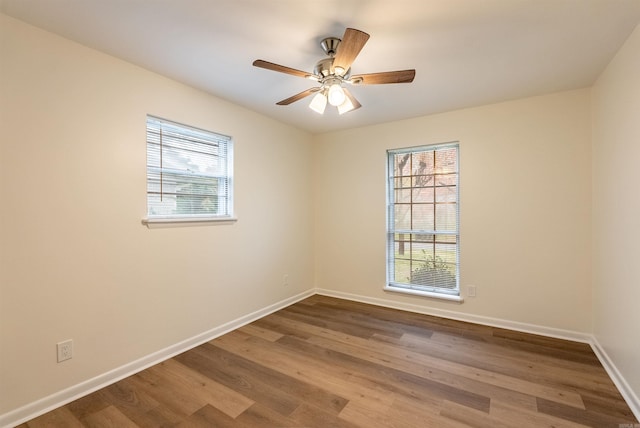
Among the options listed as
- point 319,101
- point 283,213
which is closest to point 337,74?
point 319,101

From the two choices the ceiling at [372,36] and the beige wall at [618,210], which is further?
the beige wall at [618,210]

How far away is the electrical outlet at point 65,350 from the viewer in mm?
1909

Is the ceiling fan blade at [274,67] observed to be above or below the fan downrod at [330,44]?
below

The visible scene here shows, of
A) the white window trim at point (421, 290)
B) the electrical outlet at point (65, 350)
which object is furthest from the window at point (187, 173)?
the white window trim at point (421, 290)

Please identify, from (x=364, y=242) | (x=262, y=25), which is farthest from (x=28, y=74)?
(x=364, y=242)

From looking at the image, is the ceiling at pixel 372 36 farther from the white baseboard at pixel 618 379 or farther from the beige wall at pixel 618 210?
the white baseboard at pixel 618 379

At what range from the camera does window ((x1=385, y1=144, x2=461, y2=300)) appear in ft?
11.2

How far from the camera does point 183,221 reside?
2.62 m

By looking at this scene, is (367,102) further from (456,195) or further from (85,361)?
(85,361)

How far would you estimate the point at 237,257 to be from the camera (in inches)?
124

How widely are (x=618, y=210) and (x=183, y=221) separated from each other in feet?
11.4

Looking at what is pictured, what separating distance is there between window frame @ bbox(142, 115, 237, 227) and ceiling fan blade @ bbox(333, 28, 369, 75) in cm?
162

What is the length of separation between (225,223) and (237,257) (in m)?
0.41

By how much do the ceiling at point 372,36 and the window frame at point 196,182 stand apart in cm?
42
